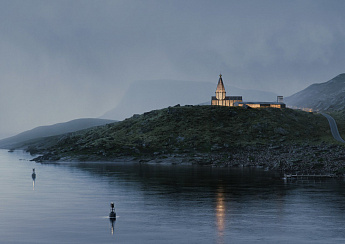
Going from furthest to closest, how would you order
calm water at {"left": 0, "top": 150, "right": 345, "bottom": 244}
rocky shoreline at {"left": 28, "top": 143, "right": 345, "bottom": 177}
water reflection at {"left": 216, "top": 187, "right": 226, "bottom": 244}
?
rocky shoreline at {"left": 28, "top": 143, "right": 345, "bottom": 177}, water reflection at {"left": 216, "top": 187, "right": 226, "bottom": 244}, calm water at {"left": 0, "top": 150, "right": 345, "bottom": 244}

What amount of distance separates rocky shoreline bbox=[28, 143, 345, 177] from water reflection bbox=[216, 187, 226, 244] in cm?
5168

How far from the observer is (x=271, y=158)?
165250 mm

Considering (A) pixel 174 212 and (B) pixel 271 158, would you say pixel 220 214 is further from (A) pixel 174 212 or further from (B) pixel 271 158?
(B) pixel 271 158

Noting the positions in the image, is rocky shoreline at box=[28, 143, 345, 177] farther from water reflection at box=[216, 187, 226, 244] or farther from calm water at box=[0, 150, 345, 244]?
water reflection at box=[216, 187, 226, 244]

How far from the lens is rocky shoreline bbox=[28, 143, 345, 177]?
133 metres

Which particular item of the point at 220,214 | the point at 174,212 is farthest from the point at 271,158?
the point at 220,214

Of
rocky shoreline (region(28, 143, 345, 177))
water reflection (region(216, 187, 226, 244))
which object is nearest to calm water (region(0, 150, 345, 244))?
water reflection (region(216, 187, 226, 244))

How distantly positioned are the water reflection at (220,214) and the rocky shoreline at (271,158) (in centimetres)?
5168

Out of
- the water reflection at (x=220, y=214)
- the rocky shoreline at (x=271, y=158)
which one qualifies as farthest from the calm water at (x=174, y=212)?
the rocky shoreline at (x=271, y=158)

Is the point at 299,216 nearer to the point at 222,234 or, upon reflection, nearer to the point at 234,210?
the point at 234,210

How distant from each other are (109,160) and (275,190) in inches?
4341

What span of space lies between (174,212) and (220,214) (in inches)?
227

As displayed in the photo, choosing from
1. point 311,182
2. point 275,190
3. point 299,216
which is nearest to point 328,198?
point 275,190

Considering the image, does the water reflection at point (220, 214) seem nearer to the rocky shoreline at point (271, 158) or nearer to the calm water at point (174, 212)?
the calm water at point (174, 212)
